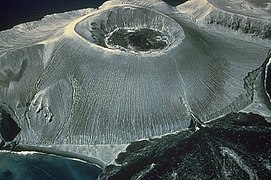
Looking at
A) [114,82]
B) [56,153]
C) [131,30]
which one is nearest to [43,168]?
[56,153]

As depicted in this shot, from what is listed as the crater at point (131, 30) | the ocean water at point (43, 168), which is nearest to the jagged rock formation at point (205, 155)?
the ocean water at point (43, 168)

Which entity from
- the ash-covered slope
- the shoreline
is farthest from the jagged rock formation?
the ash-covered slope

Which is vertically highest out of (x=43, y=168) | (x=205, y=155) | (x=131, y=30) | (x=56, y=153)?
(x=131, y=30)

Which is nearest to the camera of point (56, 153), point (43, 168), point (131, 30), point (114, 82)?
point (43, 168)

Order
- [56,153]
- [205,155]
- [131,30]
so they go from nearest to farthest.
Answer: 1. [205,155]
2. [56,153]
3. [131,30]

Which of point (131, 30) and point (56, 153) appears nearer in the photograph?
point (56, 153)

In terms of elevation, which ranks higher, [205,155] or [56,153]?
[205,155]

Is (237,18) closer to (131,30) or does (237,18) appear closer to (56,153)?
(131,30)

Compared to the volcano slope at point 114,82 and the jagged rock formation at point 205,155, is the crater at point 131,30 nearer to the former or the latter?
the volcano slope at point 114,82
